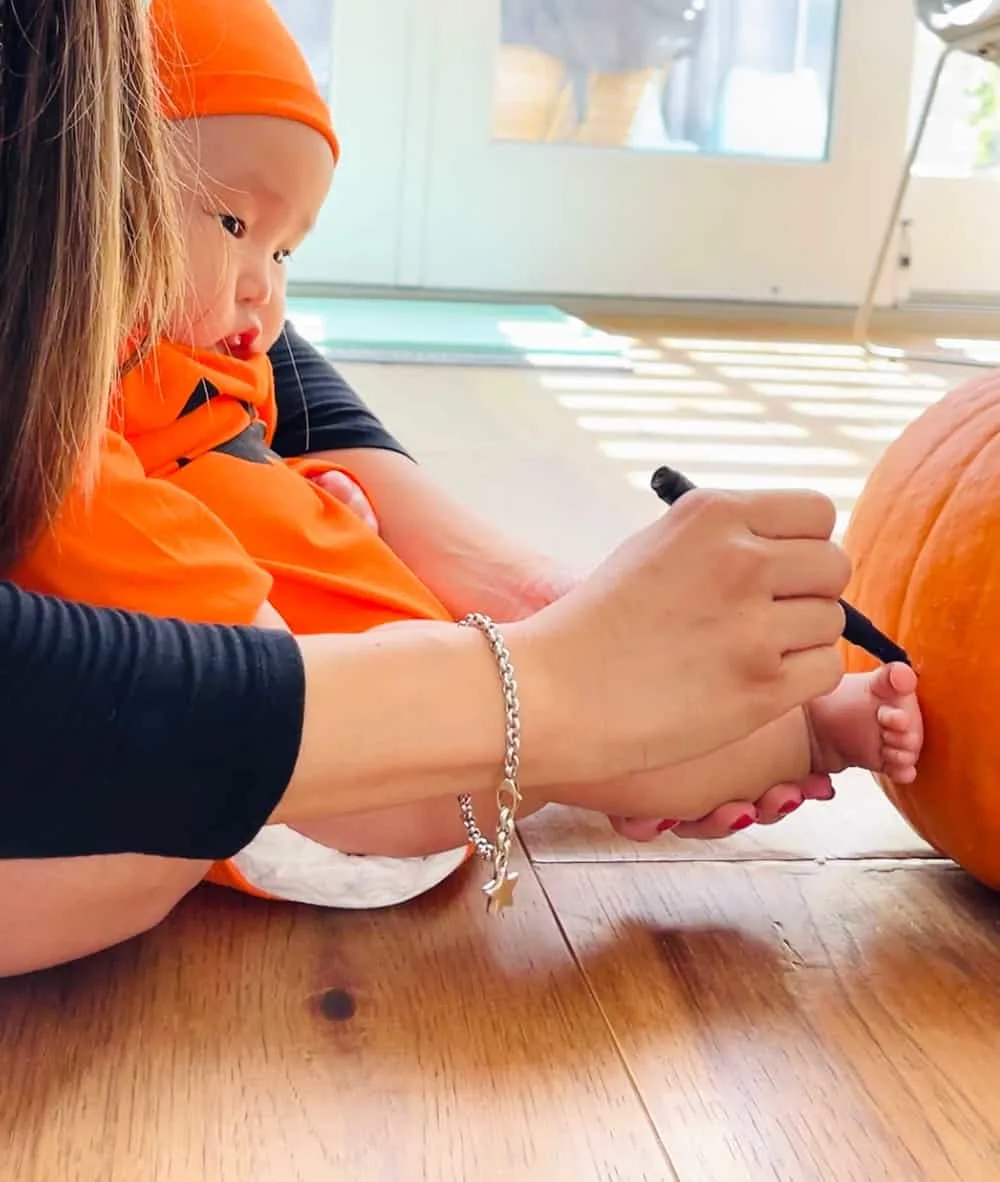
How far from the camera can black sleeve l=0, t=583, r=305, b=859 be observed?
532mm

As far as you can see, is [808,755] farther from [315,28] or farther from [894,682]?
[315,28]

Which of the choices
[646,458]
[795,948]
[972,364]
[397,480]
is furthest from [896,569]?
[972,364]

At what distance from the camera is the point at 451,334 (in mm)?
2729

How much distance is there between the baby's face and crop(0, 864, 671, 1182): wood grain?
0.30 metres

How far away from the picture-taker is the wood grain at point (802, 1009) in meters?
0.58

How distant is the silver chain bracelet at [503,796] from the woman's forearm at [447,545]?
0.20 metres

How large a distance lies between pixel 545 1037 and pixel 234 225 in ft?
1.38

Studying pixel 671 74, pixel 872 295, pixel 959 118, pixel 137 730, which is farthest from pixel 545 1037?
pixel 959 118

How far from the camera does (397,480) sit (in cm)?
97

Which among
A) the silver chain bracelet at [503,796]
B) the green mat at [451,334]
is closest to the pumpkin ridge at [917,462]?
the silver chain bracelet at [503,796]

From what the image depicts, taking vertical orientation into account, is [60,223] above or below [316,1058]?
above

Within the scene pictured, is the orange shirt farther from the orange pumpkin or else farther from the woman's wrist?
the orange pumpkin

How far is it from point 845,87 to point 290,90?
2806 millimetres

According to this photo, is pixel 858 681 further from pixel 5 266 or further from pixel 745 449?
pixel 745 449
